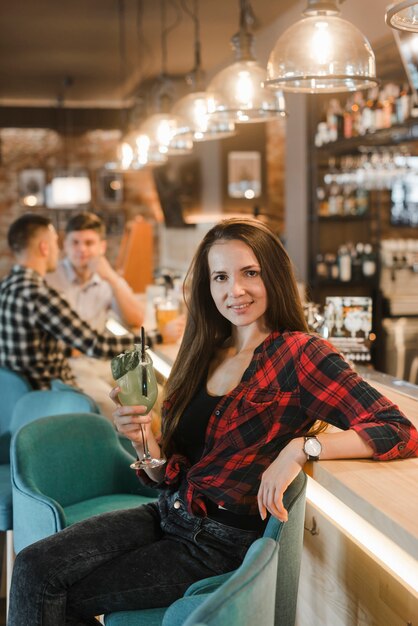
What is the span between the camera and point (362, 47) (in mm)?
2668

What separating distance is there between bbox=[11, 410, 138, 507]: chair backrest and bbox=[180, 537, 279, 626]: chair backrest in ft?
4.37

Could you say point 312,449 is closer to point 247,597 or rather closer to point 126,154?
point 247,597

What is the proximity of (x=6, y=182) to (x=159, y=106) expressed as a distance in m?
9.90

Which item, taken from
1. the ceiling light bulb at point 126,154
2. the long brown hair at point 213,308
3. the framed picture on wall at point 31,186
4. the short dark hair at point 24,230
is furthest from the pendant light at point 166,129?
the framed picture on wall at point 31,186

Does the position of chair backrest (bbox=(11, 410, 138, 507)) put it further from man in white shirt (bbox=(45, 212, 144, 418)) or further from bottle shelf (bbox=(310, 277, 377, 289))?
bottle shelf (bbox=(310, 277, 377, 289))

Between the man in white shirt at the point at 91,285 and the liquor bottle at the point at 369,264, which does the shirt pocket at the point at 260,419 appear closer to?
the man in white shirt at the point at 91,285

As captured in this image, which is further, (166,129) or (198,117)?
(166,129)

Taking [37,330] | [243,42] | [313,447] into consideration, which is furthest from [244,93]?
[313,447]

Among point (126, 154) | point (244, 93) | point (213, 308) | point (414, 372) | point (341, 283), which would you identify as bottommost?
point (414, 372)

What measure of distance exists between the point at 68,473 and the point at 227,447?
872 millimetres

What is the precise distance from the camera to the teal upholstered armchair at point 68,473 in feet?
8.68

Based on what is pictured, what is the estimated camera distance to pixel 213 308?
2586mm

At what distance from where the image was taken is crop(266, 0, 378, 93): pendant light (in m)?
2.64

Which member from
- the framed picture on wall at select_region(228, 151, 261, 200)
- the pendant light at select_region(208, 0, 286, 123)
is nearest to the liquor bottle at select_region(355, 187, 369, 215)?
the framed picture on wall at select_region(228, 151, 261, 200)
